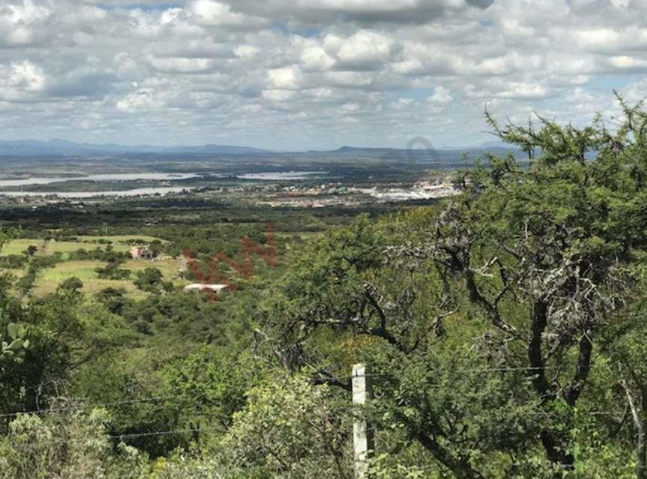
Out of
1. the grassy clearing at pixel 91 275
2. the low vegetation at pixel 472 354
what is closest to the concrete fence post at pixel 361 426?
the low vegetation at pixel 472 354

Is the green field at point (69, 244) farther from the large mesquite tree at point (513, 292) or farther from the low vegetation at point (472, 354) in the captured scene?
the large mesquite tree at point (513, 292)

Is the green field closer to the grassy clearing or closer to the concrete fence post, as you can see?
the grassy clearing

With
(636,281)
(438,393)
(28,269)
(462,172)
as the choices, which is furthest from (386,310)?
(28,269)

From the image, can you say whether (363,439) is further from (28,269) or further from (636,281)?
(28,269)

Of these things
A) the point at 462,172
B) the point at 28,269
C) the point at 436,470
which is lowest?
the point at 28,269

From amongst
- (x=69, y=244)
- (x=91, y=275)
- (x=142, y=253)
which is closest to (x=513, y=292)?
(x=91, y=275)

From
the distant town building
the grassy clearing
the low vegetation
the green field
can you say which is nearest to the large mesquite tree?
the low vegetation
